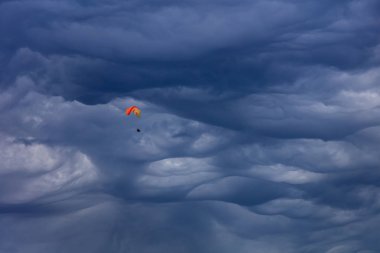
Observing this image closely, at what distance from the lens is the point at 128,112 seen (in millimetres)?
116062
